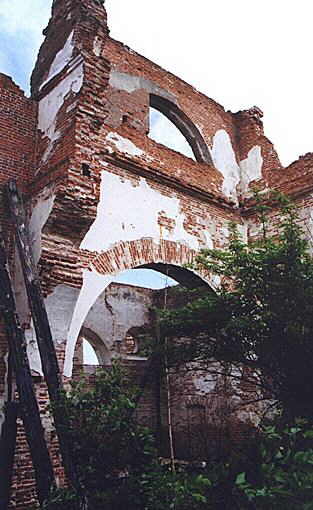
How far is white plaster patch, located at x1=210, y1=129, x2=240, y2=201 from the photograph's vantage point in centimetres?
1137

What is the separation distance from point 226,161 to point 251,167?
0.69 m

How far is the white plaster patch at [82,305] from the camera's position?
261 inches

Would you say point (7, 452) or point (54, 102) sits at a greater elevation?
point (54, 102)

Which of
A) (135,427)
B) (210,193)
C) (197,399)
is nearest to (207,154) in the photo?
(210,193)

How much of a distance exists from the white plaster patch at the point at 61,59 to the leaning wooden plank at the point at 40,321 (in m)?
2.08

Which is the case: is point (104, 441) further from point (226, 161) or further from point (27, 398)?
point (226, 161)

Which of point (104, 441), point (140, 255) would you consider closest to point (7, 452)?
point (104, 441)

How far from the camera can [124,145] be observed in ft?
28.4

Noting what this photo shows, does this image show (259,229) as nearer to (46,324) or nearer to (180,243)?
(180,243)

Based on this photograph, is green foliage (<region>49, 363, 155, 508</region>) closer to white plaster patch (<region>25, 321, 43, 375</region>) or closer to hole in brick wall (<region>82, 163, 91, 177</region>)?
white plaster patch (<region>25, 321, 43, 375</region>)

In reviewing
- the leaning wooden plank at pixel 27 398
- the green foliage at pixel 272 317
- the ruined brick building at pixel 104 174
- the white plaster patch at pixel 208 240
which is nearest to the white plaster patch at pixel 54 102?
the ruined brick building at pixel 104 174

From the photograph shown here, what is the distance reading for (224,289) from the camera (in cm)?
609

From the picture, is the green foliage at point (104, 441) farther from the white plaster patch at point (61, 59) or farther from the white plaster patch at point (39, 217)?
the white plaster patch at point (61, 59)

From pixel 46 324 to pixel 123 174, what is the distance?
3.71 metres
